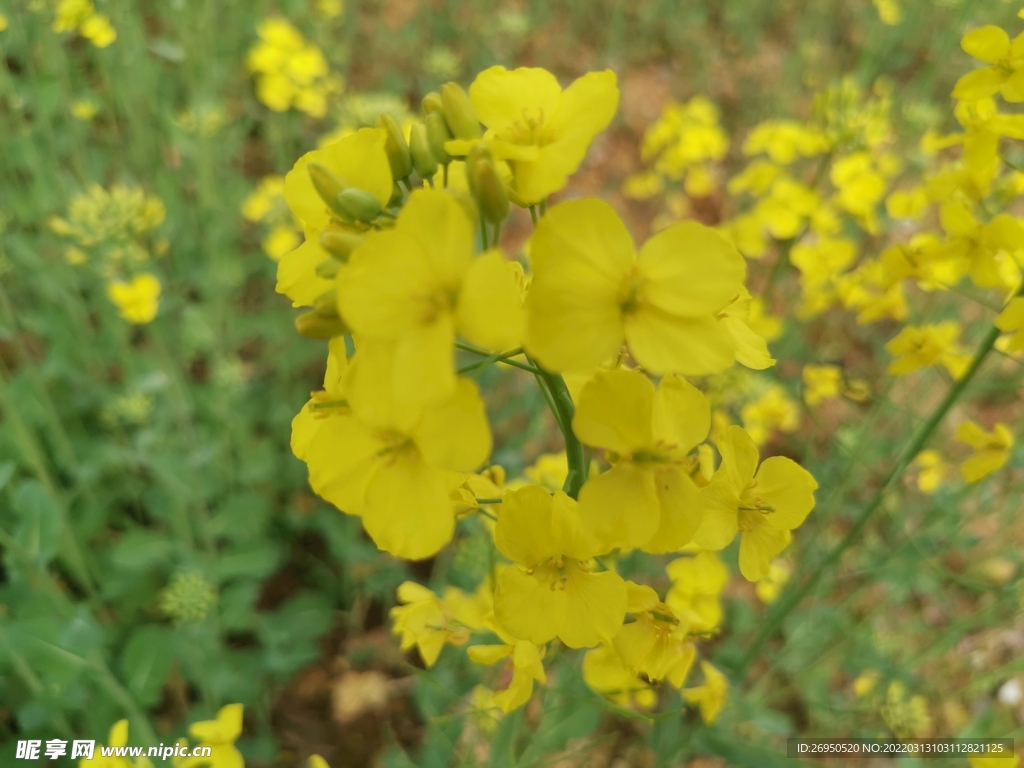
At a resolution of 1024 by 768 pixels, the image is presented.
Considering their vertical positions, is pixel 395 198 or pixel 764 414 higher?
pixel 395 198

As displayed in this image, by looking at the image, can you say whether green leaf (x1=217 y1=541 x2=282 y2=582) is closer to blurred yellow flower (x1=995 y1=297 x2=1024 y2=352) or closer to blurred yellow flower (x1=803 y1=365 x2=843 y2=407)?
blurred yellow flower (x1=803 y1=365 x2=843 y2=407)

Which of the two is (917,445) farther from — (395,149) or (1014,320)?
(395,149)

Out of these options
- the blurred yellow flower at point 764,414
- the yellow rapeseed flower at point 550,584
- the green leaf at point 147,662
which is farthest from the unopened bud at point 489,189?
the green leaf at point 147,662

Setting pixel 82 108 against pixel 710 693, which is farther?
pixel 82 108

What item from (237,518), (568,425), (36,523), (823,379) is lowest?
(237,518)

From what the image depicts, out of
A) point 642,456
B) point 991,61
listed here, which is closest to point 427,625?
point 642,456

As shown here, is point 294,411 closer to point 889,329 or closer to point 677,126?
point 677,126
